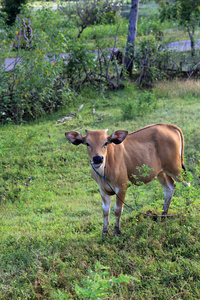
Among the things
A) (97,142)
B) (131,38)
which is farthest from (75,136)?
(131,38)

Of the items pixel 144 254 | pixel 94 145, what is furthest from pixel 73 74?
pixel 144 254

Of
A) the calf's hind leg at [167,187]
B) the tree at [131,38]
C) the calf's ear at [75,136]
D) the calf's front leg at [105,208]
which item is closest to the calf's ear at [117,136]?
the calf's ear at [75,136]

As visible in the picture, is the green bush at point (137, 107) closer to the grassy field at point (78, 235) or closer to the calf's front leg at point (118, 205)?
the grassy field at point (78, 235)

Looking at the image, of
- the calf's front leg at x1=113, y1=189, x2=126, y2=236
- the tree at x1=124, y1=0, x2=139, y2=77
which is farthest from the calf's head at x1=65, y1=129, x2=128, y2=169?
the tree at x1=124, y1=0, x2=139, y2=77

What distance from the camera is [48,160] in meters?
7.45

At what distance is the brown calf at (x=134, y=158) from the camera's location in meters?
4.43

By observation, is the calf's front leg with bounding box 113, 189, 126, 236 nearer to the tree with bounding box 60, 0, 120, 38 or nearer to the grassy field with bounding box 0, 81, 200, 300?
the grassy field with bounding box 0, 81, 200, 300

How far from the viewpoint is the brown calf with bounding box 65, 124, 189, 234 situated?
4.43 metres

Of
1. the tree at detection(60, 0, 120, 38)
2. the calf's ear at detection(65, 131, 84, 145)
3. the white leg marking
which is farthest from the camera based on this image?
the tree at detection(60, 0, 120, 38)

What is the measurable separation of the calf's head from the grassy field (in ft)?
2.91

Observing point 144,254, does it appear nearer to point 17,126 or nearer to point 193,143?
point 193,143

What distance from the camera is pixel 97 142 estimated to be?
13.8 feet

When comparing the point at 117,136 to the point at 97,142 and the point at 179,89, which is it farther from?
the point at 179,89

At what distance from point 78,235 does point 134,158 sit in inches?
55.3
